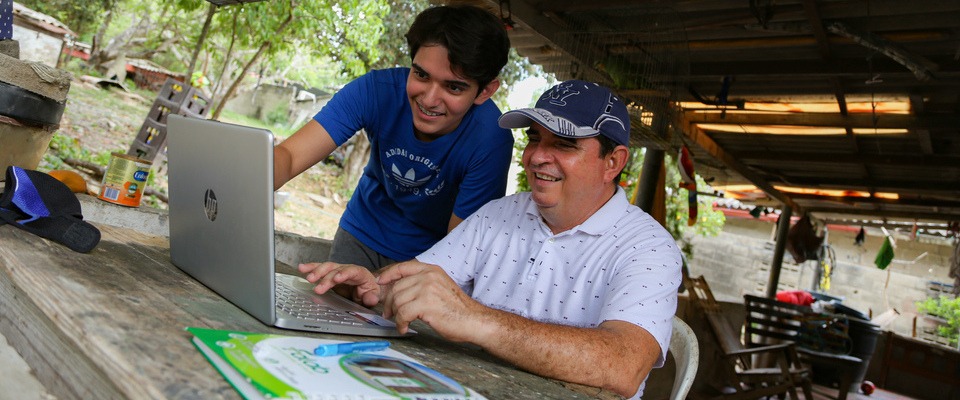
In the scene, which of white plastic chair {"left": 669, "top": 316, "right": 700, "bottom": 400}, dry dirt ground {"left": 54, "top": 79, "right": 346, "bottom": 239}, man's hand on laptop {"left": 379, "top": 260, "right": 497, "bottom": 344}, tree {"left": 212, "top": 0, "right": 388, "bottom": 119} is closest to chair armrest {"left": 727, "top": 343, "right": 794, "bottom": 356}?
white plastic chair {"left": 669, "top": 316, "right": 700, "bottom": 400}

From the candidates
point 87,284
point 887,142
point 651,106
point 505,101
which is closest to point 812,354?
point 887,142

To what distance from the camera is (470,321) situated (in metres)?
1.40

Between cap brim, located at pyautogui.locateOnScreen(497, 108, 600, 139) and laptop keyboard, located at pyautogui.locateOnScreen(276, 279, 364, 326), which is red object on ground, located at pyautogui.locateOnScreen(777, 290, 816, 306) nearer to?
cap brim, located at pyautogui.locateOnScreen(497, 108, 600, 139)

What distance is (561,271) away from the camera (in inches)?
74.5

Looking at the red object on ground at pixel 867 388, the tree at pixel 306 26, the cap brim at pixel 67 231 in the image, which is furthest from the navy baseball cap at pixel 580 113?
the red object on ground at pixel 867 388

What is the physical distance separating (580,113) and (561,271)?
0.39 meters

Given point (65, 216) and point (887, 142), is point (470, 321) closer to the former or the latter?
point (65, 216)

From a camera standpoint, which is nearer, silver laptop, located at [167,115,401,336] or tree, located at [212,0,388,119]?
silver laptop, located at [167,115,401,336]

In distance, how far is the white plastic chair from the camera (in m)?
1.57

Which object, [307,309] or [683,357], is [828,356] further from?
[307,309]

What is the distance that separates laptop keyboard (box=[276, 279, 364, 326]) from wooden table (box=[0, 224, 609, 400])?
10cm

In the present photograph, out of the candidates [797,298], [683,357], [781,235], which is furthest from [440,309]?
[781,235]

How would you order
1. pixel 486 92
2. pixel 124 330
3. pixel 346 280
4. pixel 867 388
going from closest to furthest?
1. pixel 124 330
2. pixel 346 280
3. pixel 486 92
4. pixel 867 388

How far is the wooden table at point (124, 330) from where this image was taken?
0.87 meters
